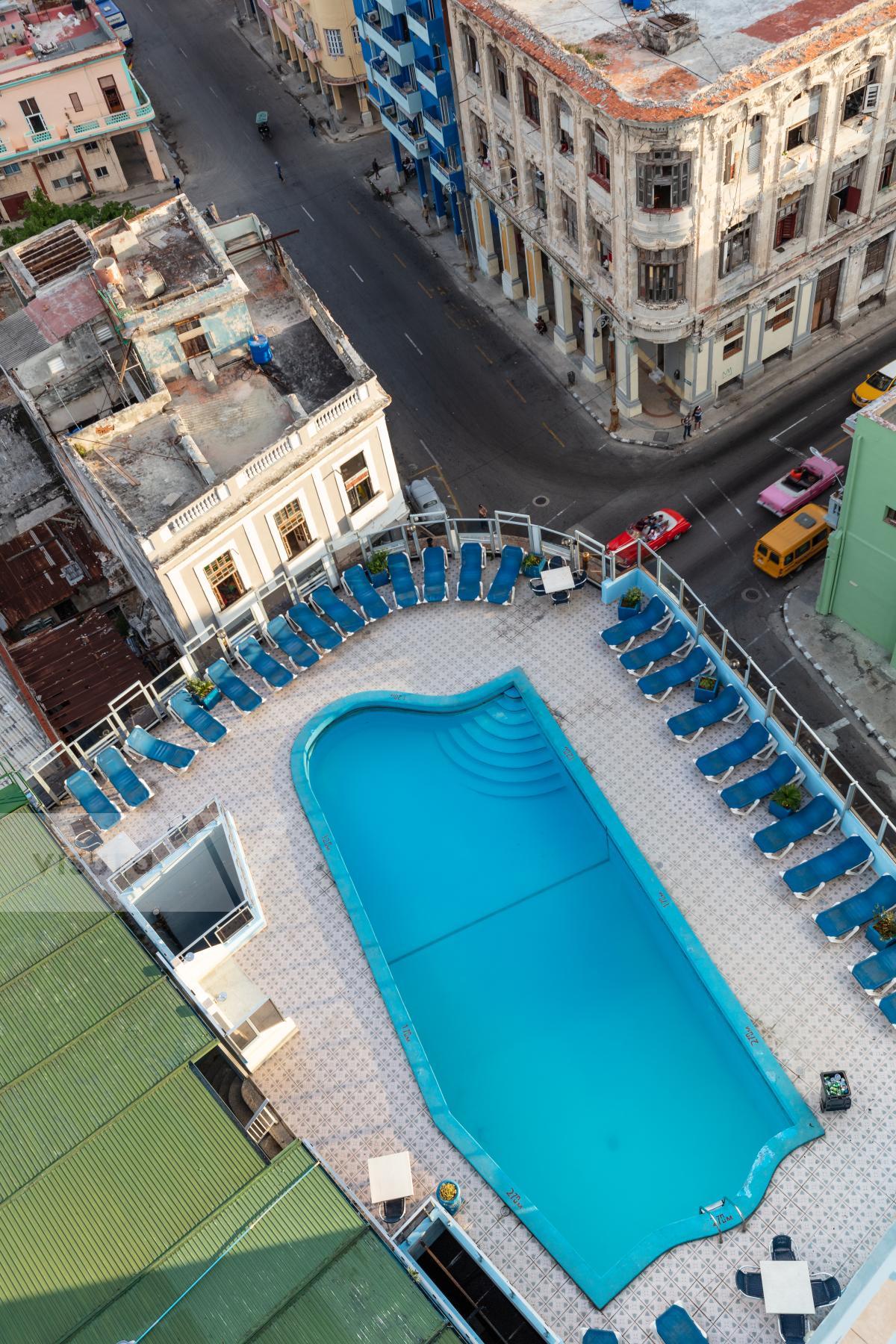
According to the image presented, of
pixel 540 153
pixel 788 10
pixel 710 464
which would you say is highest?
pixel 788 10

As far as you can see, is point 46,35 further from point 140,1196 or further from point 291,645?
point 140,1196

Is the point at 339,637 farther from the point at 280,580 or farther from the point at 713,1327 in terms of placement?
the point at 713,1327

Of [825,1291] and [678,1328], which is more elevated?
[825,1291]

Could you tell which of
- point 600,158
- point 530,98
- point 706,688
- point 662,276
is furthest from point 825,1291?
point 530,98

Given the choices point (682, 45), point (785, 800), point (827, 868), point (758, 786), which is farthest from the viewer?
point (682, 45)

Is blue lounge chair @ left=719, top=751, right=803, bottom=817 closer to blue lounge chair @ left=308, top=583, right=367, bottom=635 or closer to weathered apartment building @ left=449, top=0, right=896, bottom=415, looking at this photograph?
blue lounge chair @ left=308, top=583, right=367, bottom=635

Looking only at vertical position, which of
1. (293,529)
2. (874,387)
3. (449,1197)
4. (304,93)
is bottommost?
(304,93)

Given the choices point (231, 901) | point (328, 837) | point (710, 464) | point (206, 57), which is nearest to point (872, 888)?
point (328, 837)

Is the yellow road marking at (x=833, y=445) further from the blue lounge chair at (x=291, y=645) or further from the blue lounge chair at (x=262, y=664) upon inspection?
the blue lounge chair at (x=262, y=664)
